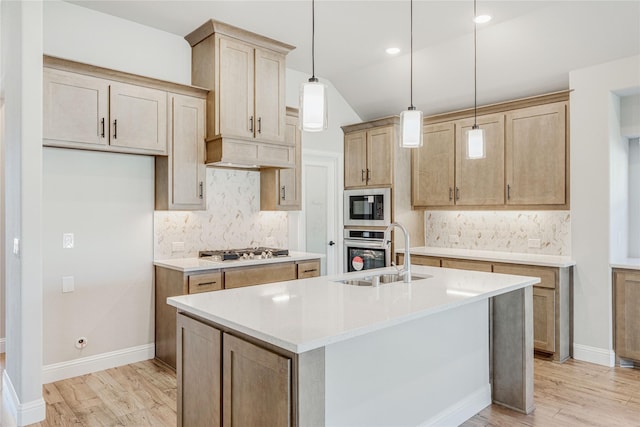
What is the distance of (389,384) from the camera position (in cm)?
230

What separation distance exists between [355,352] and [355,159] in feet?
12.0

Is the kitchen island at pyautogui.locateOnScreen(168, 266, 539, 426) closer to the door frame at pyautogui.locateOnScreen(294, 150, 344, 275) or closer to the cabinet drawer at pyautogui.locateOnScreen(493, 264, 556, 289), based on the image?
the cabinet drawer at pyautogui.locateOnScreen(493, 264, 556, 289)

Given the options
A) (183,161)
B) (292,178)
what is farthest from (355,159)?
(183,161)

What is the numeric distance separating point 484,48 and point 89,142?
3599 millimetres

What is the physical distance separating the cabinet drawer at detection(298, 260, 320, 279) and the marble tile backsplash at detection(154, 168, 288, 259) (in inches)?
23.8

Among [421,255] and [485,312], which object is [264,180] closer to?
[421,255]

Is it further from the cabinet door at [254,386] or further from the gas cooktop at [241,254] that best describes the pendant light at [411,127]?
the gas cooktop at [241,254]

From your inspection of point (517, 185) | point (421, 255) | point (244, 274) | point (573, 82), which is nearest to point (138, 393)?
point (244, 274)

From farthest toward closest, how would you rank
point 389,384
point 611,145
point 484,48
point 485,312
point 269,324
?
1. point 484,48
2. point 611,145
3. point 485,312
4. point 389,384
5. point 269,324

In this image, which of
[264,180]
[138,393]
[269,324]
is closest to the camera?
[269,324]

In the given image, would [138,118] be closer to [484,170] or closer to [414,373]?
[414,373]

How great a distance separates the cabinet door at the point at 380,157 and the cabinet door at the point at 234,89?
1721 mm

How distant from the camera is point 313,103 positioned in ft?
6.93

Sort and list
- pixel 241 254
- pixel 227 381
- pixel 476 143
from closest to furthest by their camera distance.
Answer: pixel 227 381
pixel 476 143
pixel 241 254
